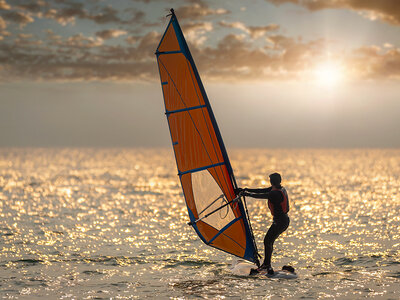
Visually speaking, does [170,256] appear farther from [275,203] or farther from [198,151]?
[275,203]

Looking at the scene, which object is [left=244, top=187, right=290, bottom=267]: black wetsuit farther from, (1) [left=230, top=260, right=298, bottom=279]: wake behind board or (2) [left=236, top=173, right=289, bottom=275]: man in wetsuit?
(1) [left=230, top=260, right=298, bottom=279]: wake behind board

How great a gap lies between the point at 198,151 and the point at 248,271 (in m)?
3.69

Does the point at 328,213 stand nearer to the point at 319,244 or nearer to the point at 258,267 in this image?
the point at 319,244

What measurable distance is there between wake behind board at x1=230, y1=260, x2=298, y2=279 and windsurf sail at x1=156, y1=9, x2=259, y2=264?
477 mm

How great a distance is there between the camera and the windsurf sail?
13.0m

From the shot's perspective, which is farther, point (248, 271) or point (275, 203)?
point (248, 271)

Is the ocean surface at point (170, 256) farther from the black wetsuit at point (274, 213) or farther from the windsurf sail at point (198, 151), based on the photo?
the windsurf sail at point (198, 151)

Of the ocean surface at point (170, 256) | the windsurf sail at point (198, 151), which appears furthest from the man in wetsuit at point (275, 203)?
the ocean surface at point (170, 256)

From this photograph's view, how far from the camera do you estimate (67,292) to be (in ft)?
38.2

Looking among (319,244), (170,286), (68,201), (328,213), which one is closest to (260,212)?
(328,213)

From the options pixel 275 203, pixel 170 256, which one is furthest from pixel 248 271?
pixel 170 256

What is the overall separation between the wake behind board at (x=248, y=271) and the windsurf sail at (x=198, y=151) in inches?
18.8

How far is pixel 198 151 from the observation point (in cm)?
1328

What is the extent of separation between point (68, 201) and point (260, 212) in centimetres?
1413
